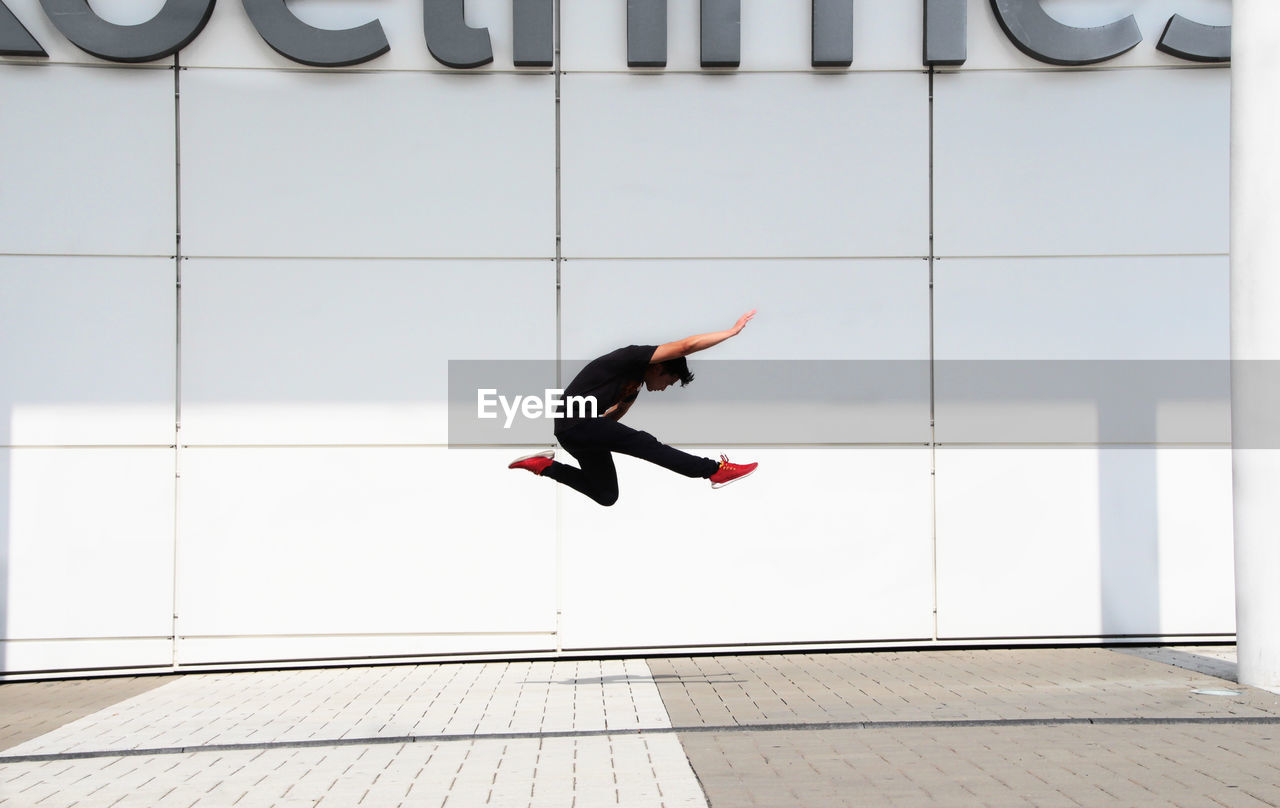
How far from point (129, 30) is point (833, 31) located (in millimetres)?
5523

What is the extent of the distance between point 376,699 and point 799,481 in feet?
12.4

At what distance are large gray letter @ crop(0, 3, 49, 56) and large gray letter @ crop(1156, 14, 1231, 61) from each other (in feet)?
29.3

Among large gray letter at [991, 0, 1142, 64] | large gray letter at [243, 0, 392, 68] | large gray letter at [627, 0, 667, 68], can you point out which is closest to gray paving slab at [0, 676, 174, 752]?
large gray letter at [243, 0, 392, 68]

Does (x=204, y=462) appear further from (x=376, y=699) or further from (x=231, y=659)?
(x=376, y=699)

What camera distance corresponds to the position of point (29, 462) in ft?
32.0

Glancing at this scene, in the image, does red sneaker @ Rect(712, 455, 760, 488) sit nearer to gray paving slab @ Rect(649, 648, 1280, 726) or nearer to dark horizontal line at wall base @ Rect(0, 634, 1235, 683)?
gray paving slab @ Rect(649, 648, 1280, 726)

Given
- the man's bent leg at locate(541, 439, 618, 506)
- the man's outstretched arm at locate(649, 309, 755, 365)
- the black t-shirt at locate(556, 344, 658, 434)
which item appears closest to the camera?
the man's outstretched arm at locate(649, 309, 755, 365)

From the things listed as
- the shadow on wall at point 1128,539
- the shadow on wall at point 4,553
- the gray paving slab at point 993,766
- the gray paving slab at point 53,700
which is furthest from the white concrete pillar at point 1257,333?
the shadow on wall at point 4,553

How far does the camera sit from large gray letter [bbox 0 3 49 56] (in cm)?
970

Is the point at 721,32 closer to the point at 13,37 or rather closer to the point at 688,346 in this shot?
the point at 688,346

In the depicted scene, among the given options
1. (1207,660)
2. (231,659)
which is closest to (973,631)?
(1207,660)

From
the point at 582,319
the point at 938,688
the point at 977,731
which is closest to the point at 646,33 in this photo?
the point at 582,319

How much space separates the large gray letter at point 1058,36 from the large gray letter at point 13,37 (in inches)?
299

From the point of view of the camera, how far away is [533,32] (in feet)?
32.7
